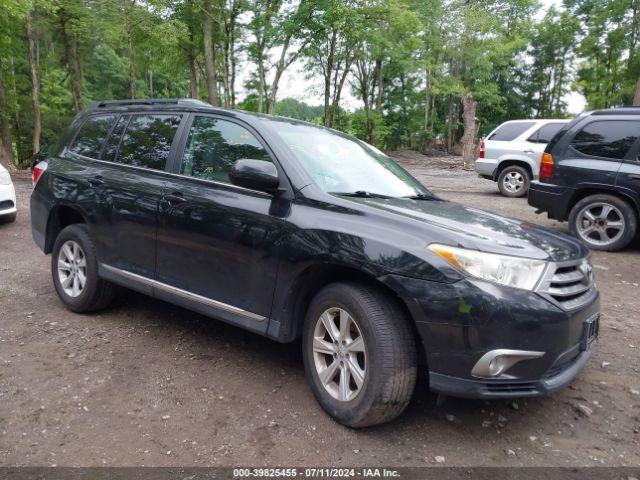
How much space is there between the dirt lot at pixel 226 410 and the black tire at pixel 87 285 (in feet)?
0.57

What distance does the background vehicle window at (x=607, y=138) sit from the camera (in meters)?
6.79

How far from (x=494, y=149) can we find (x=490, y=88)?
27950 millimetres

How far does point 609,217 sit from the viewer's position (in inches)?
273

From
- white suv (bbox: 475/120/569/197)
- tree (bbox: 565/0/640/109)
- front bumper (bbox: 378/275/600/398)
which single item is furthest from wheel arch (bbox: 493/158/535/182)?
tree (bbox: 565/0/640/109)

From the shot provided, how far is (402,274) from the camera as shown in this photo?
251cm

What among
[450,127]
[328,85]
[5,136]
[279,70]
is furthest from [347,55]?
[5,136]

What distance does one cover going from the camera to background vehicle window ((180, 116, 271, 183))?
3420 millimetres

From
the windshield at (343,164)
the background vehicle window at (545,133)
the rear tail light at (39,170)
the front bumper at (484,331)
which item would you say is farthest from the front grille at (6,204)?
the background vehicle window at (545,133)

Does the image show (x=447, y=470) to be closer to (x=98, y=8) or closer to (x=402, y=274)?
(x=402, y=274)

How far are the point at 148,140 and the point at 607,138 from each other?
6.18 metres

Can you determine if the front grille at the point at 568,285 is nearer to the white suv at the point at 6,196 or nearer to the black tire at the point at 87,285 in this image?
the black tire at the point at 87,285

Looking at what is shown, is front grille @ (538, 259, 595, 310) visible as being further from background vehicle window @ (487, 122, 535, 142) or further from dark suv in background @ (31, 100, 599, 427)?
background vehicle window @ (487, 122, 535, 142)

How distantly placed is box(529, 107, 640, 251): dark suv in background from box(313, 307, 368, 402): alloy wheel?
5.62m

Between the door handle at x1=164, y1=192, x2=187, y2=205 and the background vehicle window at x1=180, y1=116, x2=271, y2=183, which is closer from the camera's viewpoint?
the background vehicle window at x1=180, y1=116, x2=271, y2=183
